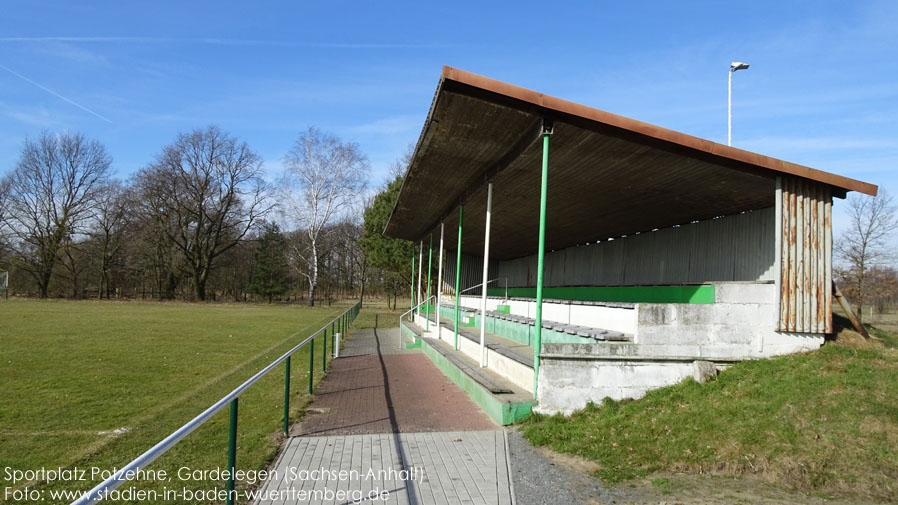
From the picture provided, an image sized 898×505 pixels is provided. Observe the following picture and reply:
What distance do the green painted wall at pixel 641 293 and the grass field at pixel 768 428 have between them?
55.6 inches

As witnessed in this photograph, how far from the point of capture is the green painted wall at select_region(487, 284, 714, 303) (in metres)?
7.92

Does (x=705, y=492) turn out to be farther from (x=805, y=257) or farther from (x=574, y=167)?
(x=574, y=167)

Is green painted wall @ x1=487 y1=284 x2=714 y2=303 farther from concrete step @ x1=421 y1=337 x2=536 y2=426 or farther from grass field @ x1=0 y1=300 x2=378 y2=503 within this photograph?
grass field @ x1=0 y1=300 x2=378 y2=503

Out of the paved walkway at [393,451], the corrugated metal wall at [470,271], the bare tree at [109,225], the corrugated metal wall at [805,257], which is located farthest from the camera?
the bare tree at [109,225]

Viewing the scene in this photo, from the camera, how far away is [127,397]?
807cm

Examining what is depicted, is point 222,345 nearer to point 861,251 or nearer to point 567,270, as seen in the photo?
point 567,270

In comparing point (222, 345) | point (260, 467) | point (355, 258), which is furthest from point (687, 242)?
point (355, 258)

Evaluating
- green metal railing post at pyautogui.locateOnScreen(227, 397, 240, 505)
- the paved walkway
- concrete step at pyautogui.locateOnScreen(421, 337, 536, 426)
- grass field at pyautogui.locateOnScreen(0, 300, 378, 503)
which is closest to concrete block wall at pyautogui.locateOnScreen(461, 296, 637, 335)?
concrete step at pyautogui.locateOnScreen(421, 337, 536, 426)

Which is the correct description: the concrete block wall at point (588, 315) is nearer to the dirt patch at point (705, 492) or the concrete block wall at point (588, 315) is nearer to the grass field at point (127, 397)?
the dirt patch at point (705, 492)

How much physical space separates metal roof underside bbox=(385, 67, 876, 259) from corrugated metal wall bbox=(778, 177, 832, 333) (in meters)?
0.27

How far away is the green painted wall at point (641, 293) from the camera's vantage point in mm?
7917

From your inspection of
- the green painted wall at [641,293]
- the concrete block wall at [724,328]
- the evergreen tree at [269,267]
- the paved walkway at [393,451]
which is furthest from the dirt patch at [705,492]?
the evergreen tree at [269,267]

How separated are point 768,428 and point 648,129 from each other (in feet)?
11.8

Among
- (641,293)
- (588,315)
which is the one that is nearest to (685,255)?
(641,293)
